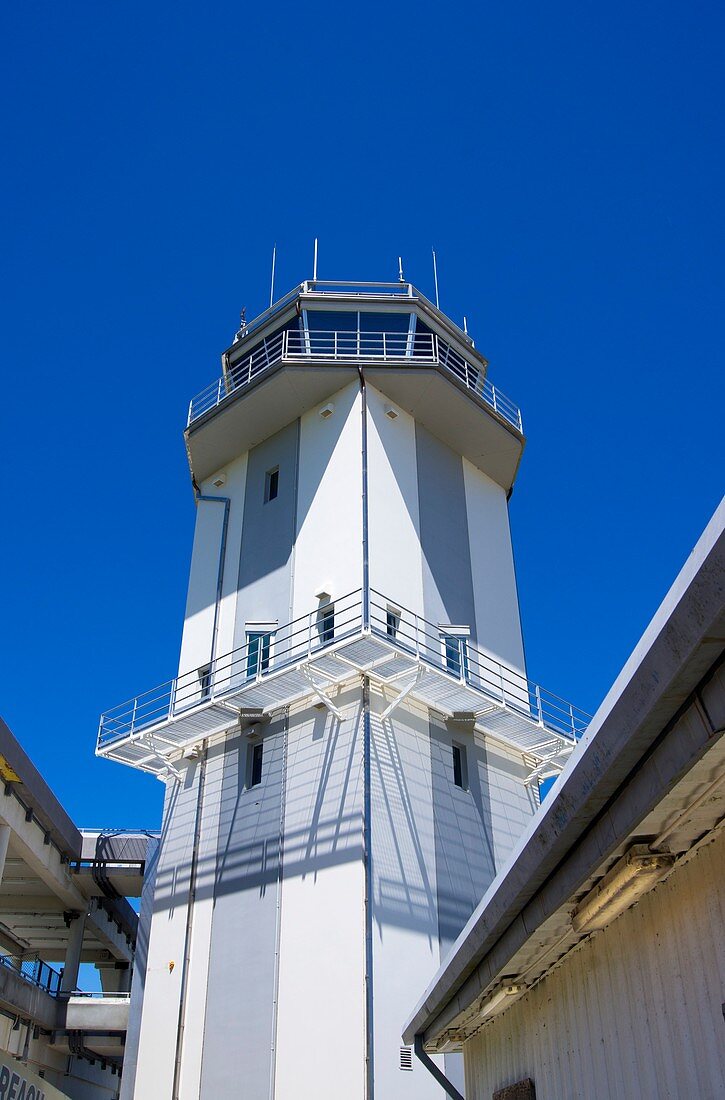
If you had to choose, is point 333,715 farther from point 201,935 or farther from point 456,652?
point 201,935

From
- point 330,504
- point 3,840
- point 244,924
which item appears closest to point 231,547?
point 330,504

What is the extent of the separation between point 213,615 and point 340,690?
6282mm

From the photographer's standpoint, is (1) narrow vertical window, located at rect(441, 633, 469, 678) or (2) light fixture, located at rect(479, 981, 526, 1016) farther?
(1) narrow vertical window, located at rect(441, 633, 469, 678)

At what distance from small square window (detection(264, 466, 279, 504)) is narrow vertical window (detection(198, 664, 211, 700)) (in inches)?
207

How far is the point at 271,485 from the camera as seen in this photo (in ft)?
95.6

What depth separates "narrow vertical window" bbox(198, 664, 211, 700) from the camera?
26.2 meters

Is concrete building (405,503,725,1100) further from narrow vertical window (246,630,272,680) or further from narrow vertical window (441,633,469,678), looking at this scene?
narrow vertical window (246,630,272,680)

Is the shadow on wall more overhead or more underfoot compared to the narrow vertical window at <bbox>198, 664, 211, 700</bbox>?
more underfoot

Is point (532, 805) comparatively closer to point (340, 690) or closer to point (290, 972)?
point (340, 690)

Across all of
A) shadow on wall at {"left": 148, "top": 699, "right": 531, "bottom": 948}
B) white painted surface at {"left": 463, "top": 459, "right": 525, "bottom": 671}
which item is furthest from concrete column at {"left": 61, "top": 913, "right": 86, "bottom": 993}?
white painted surface at {"left": 463, "top": 459, "right": 525, "bottom": 671}

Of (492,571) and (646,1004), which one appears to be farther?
(492,571)

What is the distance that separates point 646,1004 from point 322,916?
1469 centimetres

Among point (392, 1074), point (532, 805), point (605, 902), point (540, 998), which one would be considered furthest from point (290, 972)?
point (605, 902)

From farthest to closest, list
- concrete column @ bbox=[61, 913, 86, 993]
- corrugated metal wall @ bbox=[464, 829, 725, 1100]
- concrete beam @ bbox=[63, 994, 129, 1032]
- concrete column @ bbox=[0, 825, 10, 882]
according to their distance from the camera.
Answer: concrete column @ bbox=[61, 913, 86, 993] → concrete beam @ bbox=[63, 994, 129, 1032] → concrete column @ bbox=[0, 825, 10, 882] → corrugated metal wall @ bbox=[464, 829, 725, 1100]
